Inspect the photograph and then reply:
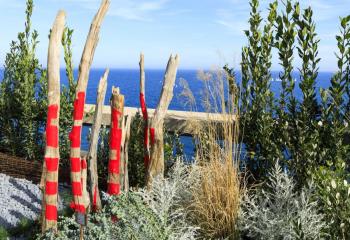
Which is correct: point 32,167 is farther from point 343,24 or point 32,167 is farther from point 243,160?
point 343,24

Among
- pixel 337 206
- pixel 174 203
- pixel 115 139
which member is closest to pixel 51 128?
pixel 115 139

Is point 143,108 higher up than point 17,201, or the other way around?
point 143,108

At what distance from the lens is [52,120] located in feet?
13.7

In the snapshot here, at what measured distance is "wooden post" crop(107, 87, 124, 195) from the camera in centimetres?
462

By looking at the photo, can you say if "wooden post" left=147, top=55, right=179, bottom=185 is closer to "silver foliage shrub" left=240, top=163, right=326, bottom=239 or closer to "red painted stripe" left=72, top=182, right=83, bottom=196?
"red painted stripe" left=72, top=182, right=83, bottom=196

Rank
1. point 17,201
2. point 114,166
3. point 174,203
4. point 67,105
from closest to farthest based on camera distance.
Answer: point 174,203, point 114,166, point 17,201, point 67,105

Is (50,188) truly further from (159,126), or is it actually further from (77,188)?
(159,126)

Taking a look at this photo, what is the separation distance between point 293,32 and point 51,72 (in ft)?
6.82

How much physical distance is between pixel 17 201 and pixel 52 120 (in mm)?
1795

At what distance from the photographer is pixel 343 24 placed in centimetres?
450

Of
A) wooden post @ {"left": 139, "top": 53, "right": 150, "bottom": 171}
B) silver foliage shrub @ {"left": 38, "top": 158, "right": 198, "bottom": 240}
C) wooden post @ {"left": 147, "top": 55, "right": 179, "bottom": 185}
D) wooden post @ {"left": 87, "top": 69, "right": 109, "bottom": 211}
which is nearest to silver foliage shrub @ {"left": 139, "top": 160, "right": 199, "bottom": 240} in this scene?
silver foliage shrub @ {"left": 38, "top": 158, "right": 198, "bottom": 240}

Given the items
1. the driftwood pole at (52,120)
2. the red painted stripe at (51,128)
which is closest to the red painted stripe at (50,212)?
the driftwood pole at (52,120)

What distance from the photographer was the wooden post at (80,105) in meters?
4.28

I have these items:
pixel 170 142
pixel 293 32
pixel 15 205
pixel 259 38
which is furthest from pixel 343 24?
pixel 15 205
